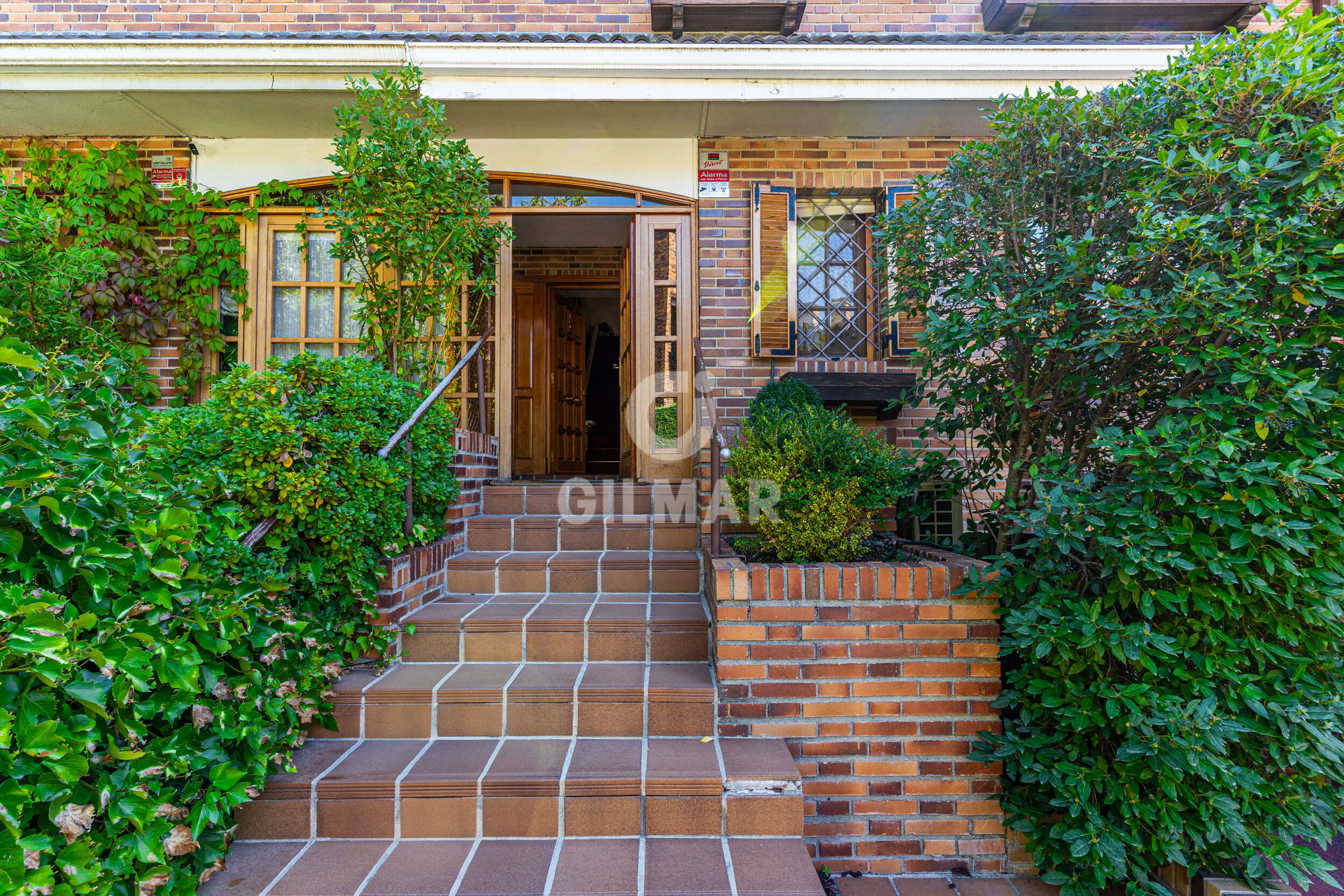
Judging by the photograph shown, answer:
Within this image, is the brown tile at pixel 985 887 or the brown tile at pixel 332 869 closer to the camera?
the brown tile at pixel 332 869

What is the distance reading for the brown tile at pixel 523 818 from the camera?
191cm

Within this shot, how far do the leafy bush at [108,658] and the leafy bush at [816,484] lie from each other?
5.63 ft

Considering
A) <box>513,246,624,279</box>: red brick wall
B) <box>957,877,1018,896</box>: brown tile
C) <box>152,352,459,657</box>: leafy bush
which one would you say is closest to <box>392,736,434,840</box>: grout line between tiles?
<box>152,352,459,657</box>: leafy bush

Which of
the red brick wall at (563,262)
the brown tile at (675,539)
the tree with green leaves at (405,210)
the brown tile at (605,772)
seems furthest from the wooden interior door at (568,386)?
the brown tile at (605,772)

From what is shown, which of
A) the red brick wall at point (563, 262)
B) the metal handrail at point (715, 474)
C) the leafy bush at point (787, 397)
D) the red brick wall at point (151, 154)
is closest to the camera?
the metal handrail at point (715, 474)

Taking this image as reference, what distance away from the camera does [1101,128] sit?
2139 millimetres

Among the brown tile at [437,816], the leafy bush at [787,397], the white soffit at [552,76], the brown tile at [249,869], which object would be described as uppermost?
the white soffit at [552,76]

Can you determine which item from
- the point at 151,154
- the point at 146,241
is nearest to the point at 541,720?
the point at 146,241

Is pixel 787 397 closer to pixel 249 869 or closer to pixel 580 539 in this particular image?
pixel 580 539

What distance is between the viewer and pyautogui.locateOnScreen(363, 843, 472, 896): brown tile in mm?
1669

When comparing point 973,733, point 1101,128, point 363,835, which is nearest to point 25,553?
point 363,835

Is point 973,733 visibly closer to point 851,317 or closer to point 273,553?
point 273,553

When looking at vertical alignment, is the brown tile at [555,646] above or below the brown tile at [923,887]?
above

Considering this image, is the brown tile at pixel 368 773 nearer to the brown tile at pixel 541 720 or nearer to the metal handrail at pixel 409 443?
the brown tile at pixel 541 720
